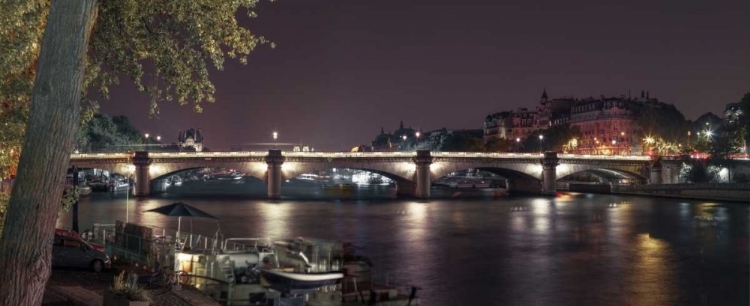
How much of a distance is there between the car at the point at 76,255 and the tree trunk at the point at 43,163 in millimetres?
16742

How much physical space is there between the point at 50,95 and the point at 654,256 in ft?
126

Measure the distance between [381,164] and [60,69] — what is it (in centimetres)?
9273

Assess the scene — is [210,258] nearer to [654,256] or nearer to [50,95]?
[50,95]

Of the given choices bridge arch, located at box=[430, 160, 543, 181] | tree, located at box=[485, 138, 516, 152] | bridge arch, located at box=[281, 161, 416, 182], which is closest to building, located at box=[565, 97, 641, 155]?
tree, located at box=[485, 138, 516, 152]

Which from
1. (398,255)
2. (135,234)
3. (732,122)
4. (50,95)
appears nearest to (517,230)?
(398,255)

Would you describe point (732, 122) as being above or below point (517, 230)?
above

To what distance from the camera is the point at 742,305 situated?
90.8 ft

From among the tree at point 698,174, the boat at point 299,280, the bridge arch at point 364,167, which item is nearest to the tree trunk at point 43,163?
the boat at point 299,280

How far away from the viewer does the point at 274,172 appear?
322 feet

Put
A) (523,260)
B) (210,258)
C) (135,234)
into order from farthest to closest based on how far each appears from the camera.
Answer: (523,260) < (135,234) < (210,258)

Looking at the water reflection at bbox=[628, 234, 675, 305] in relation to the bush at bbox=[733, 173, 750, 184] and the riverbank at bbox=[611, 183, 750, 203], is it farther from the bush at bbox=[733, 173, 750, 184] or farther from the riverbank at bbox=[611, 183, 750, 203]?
the bush at bbox=[733, 173, 750, 184]

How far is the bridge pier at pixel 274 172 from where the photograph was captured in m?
97.1

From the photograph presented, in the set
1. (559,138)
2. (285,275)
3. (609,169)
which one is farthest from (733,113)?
(285,275)

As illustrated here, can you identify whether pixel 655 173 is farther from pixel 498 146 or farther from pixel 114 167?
pixel 114 167
